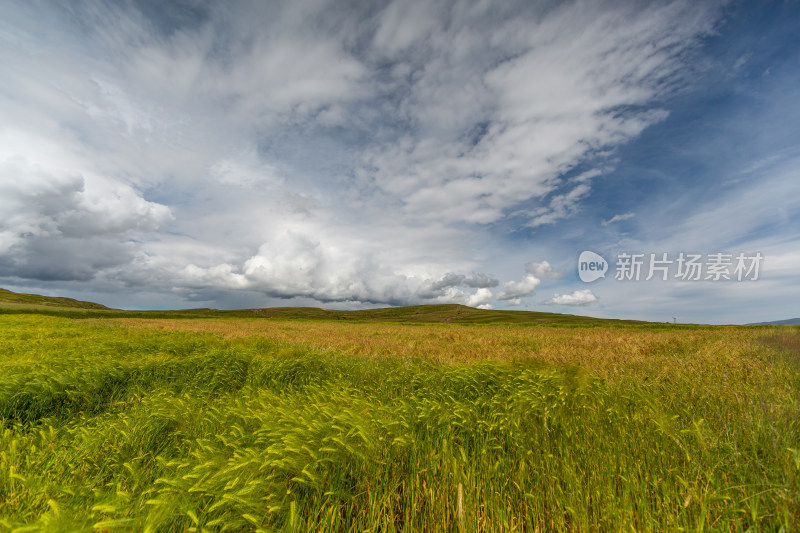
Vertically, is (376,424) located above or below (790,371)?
below

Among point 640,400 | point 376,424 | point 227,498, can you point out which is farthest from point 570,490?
point 227,498

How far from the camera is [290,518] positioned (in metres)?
2.53

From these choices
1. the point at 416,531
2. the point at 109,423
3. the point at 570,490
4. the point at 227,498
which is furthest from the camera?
the point at 109,423

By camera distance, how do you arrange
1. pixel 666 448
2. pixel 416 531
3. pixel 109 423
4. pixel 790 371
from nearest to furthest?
pixel 416 531 → pixel 666 448 → pixel 109 423 → pixel 790 371

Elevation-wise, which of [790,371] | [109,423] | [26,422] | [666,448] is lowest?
[26,422]

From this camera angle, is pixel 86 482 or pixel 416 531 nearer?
pixel 416 531

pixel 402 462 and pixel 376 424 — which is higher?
pixel 376 424

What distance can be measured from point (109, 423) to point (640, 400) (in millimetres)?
8139

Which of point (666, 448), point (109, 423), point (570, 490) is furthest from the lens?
point (109, 423)

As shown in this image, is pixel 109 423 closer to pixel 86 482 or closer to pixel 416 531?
pixel 86 482

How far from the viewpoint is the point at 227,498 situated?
243 centimetres

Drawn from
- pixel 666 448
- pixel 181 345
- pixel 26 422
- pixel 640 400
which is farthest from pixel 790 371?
pixel 181 345

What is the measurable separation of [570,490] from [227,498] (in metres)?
3.27

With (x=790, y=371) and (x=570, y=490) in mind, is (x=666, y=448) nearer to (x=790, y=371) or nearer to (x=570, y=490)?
(x=570, y=490)
